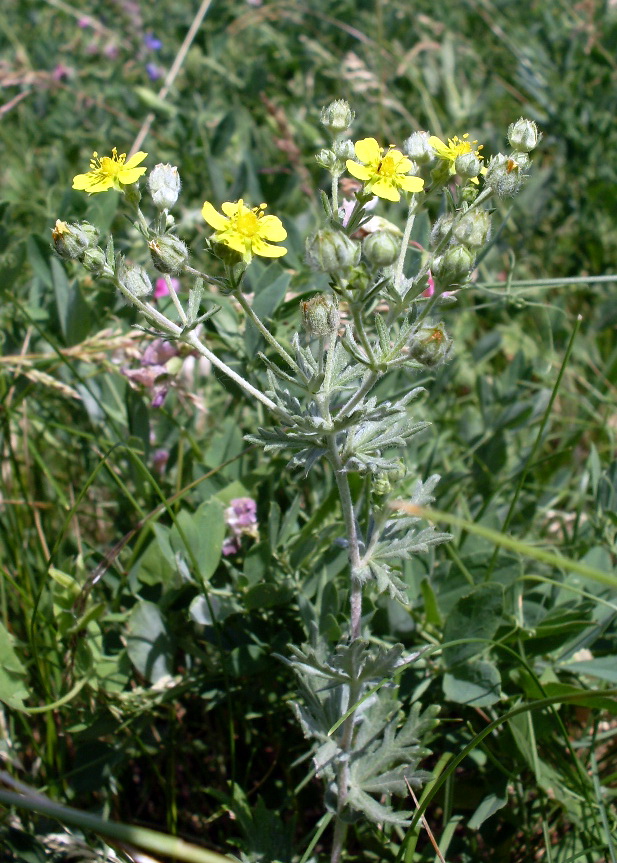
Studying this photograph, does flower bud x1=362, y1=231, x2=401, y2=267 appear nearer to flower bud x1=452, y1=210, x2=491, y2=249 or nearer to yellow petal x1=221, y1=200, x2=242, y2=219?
flower bud x1=452, y1=210, x2=491, y2=249

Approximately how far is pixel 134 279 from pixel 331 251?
21.0 inches

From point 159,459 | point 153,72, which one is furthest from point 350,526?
point 153,72

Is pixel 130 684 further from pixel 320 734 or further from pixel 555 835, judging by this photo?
pixel 555 835

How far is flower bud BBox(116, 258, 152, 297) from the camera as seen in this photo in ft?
5.98

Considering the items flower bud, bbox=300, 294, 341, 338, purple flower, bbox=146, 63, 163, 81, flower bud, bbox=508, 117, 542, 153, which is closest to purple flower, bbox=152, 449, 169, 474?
flower bud, bbox=300, 294, 341, 338

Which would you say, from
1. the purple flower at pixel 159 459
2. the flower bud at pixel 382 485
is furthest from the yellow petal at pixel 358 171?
the purple flower at pixel 159 459

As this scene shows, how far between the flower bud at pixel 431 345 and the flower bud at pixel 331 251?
21 centimetres

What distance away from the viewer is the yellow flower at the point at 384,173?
70.5 inches

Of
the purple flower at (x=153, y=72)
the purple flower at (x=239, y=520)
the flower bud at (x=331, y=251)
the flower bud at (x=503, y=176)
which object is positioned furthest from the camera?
the purple flower at (x=153, y=72)

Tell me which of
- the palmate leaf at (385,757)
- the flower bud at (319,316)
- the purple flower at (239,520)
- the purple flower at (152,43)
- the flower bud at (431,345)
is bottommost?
the palmate leaf at (385,757)

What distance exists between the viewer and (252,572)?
2367 mm

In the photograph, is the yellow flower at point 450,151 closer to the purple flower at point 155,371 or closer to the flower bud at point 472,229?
the flower bud at point 472,229

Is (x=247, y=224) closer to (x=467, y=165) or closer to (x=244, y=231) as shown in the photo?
(x=244, y=231)

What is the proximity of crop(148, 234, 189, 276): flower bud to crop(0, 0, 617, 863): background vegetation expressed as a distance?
655 millimetres
